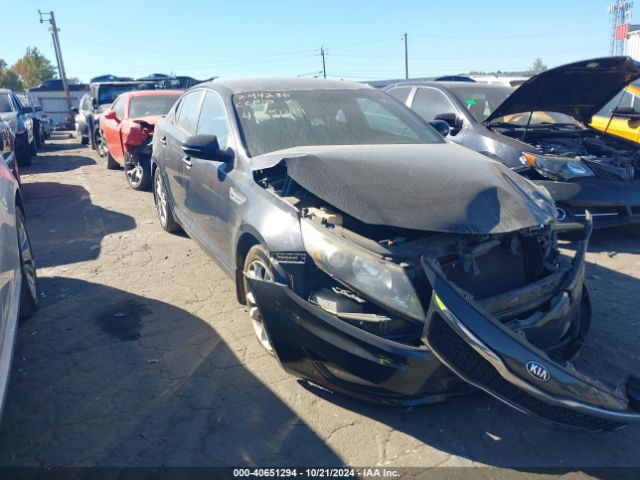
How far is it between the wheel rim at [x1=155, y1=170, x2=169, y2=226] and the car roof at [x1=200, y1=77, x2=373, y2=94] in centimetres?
153

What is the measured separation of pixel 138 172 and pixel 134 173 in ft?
0.58

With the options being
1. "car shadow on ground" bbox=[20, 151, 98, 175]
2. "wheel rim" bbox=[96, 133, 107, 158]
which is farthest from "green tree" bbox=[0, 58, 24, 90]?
"wheel rim" bbox=[96, 133, 107, 158]

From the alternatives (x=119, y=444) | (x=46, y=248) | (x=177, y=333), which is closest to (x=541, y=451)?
(x=119, y=444)

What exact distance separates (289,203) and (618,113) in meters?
6.18

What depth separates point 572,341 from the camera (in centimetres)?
295

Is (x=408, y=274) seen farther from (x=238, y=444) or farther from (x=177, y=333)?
(x=177, y=333)

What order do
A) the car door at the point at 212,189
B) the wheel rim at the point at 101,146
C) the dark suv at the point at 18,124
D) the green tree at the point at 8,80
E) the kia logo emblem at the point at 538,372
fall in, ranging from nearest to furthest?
the kia logo emblem at the point at 538,372 → the car door at the point at 212,189 → the dark suv at the point at 18,124 → the wheel rim at the point at 101,146 → the green tree at the point at 8,80

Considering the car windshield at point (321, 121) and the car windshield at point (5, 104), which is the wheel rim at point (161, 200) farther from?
the car windshield at point (5, 104)

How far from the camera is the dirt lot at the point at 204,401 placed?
2562 millimetres

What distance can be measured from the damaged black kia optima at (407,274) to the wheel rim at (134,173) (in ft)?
17.6

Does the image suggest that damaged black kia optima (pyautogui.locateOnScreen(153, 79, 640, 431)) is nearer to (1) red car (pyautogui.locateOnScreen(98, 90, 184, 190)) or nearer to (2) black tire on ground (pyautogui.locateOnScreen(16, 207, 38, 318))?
(2) black tire on ground (pyautogui.locateOnScreen(16, 207, 38, 318))

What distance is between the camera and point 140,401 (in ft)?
9.78

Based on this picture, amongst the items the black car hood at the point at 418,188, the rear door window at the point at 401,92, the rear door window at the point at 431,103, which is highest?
the rear door window at the point at 401,92

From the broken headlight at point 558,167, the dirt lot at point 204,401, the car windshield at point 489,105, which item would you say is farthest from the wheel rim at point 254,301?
the car windshield at point 489,105
